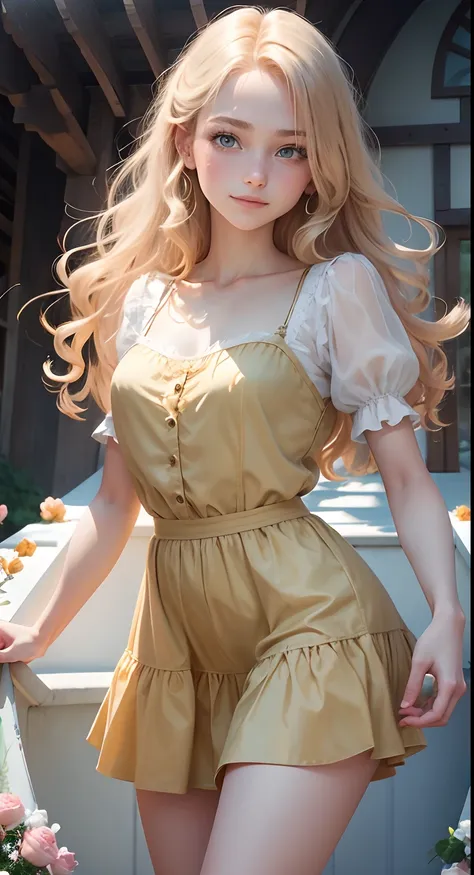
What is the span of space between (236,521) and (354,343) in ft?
1.12

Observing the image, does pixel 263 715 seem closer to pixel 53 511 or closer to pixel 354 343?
pixel 354 343

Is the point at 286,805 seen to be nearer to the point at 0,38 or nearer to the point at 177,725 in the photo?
the point at 177,725

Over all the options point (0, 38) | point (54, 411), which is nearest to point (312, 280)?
point (0, 38)

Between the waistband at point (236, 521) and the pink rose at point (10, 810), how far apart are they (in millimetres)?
477

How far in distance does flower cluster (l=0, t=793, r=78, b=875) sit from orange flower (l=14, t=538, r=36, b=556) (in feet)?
2.63

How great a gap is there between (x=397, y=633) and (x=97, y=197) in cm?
315

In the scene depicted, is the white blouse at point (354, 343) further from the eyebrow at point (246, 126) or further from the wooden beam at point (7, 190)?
the wooden beam at point (7, 190)

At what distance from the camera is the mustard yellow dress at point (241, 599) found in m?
1.47

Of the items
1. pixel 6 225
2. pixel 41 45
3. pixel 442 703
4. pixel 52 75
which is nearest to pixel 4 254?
pixel 6 225

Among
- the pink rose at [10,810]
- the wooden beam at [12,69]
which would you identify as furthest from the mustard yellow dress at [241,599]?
the wooden beam at [12,69]

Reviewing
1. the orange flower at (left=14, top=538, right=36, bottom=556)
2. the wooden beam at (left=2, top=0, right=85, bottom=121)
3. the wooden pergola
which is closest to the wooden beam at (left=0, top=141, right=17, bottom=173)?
the wooden pergola

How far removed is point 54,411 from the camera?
5.36 m

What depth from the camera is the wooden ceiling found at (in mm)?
3393

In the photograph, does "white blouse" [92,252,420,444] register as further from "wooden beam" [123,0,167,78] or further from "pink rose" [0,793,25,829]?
"wooden beam" [123,0,167,78]
